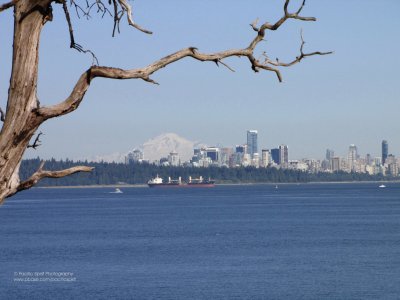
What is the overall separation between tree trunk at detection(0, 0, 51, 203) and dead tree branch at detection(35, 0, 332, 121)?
0.10 meters

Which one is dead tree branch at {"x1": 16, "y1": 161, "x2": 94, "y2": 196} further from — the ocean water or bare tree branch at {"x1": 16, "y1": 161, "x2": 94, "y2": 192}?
the ocean water

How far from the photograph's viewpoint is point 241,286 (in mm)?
39844

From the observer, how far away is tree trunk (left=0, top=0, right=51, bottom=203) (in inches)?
216

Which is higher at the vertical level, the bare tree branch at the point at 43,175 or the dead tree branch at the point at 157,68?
the dead tree branch at the point at 157,68

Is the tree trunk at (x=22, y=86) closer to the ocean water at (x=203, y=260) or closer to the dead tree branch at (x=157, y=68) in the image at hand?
the dead tree branch at (x=157, y=68)

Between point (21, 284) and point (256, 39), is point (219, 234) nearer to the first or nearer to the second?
point (21, 284)

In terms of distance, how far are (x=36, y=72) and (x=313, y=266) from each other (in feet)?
142

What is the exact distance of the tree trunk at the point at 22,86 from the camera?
5.49 meters

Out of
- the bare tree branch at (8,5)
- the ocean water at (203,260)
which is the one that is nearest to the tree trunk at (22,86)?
the bare tree branch at (8,5)

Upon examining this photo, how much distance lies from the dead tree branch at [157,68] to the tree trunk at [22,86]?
0.10m

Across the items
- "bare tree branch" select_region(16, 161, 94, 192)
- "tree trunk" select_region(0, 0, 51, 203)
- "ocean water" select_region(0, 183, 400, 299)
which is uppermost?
"tree trunk" select_region(0, 0, 51, 203)

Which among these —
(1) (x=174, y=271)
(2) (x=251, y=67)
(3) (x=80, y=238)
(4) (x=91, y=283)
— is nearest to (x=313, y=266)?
(1) (x=174, y=271)

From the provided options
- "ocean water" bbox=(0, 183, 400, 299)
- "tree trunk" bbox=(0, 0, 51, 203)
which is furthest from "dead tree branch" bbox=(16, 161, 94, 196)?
"ocean water" bbox=(0, 183, 400, 299)

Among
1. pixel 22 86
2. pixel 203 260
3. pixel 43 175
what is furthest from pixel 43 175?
pixel 203 260
